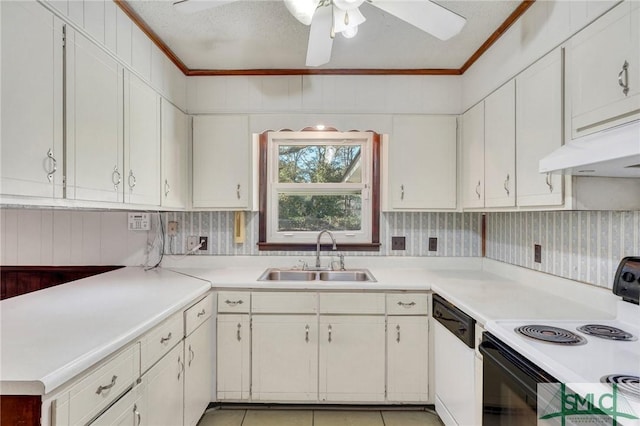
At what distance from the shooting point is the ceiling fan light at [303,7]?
135 centimetres

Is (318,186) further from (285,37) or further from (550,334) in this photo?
(550,334)

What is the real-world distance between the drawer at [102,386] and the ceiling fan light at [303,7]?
145cm

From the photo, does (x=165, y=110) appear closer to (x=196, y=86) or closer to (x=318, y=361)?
(x=196, y=86)

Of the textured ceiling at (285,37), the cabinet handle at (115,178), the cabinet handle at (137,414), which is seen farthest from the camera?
the textured ceiling at (285,37)

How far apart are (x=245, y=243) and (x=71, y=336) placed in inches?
62.0

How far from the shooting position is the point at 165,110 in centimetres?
215

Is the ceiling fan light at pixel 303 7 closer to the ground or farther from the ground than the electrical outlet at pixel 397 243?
farther from the ground

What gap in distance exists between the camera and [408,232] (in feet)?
8.86

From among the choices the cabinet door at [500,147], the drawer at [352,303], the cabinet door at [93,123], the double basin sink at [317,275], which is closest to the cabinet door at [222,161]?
the double basin sink at [317,275]

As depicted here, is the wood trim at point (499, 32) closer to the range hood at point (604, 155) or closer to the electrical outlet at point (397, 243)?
the range hood at point (604, 155)

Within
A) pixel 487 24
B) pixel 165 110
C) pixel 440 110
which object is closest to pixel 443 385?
pixel 440 110

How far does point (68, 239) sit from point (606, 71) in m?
3.16

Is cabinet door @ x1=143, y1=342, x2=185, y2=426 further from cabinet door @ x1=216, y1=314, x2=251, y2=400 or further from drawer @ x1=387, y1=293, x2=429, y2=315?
drawer @ x1=387, y1=293, x2=429, y2=315

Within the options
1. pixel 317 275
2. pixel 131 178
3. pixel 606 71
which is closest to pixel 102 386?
pixel 131 178
